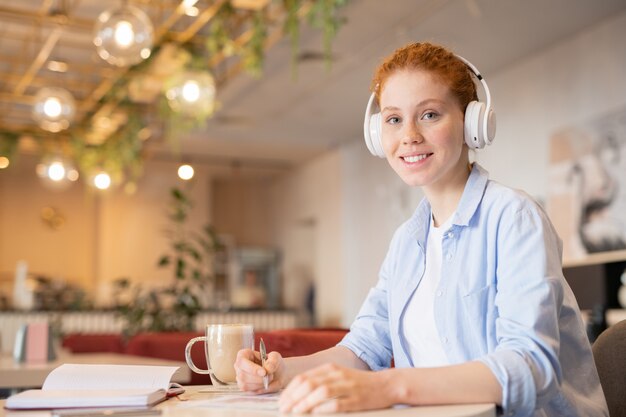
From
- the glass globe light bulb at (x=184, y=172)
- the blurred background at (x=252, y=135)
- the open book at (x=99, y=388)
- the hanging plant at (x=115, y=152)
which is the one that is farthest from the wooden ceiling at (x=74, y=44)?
the open book at (x=99, y=388)

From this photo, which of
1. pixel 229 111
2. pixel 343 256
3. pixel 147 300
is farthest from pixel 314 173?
pixel 147 300

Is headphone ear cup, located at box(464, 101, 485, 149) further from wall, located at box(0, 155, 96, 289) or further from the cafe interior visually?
wall, located at box(0, 155, 96, 289)

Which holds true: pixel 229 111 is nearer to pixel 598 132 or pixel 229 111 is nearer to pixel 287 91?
pixel 287 91

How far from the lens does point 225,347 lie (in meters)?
1.47

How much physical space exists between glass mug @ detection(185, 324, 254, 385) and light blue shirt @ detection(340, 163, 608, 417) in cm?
30

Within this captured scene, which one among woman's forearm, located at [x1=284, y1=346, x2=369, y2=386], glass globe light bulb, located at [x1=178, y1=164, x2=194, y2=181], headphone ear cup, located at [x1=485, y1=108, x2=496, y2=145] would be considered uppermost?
glass globe light bulb, located at [x1=178, y1=164, x2=194, y2=181]

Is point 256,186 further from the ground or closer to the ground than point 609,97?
further from the ground

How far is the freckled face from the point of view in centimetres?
147

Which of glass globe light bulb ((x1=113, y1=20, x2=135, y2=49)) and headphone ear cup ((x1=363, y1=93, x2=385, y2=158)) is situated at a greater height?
glass globe light bulb ((x1=113, y1=20, x2=135, y2=49))

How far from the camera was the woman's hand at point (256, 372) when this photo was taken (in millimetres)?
1398

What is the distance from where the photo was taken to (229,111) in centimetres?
1016

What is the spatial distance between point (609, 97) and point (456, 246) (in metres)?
5.91

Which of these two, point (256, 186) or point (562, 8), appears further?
point (256, 186)

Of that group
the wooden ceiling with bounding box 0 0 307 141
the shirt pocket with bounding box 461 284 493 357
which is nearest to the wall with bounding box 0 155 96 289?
the wooden ceiling with bounding box 0 0 307 141
